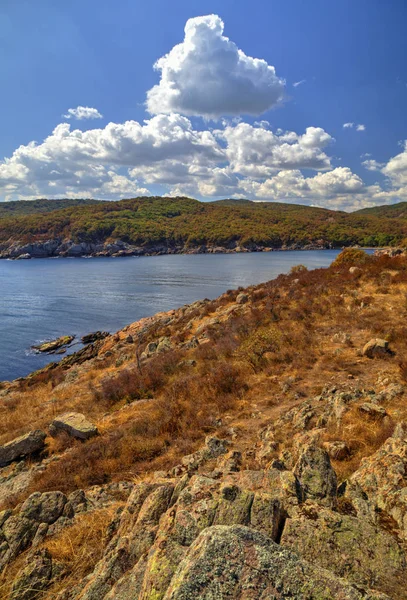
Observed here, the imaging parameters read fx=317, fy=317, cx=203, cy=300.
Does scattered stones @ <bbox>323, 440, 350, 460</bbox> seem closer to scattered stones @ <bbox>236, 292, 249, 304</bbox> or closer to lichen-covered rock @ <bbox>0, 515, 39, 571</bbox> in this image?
lichen-covered rock @ <bbox>0, 515, 39, 571</bbox>

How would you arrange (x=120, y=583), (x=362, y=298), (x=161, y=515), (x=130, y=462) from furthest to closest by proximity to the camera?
1. (x=362, y=298)
2. (x=130, y=462)
3. (x=161, y=515)
4. (x=120, y=583)

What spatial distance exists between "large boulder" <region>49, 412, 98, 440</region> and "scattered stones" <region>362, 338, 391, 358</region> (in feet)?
34.7

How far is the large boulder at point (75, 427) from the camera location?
36.7 feet

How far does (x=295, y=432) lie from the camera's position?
26.4 feet

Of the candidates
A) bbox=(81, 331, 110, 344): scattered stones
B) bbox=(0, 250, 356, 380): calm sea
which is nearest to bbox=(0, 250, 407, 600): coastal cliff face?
bbox=(81, 331, 110, 344): scattered stones

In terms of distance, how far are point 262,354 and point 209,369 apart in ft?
8.13

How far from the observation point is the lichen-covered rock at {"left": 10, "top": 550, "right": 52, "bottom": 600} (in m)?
4.43

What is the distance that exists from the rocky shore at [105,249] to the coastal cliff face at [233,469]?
153375mm

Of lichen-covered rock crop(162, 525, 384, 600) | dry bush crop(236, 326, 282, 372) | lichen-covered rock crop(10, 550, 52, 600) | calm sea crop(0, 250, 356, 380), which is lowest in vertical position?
calm sea crop(0, 250, 356, 380)

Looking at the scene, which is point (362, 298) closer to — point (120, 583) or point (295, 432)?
point (295, 432)

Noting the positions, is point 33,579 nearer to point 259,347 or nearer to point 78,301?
point 259,347

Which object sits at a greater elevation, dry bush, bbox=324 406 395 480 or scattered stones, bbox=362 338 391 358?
scattered stones, bbox=362 338 391 358

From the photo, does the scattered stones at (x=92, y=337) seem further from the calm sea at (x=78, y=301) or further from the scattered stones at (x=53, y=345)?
the calm sea at (x=78, y=301)

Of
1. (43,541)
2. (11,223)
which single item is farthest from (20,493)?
(11,223)
